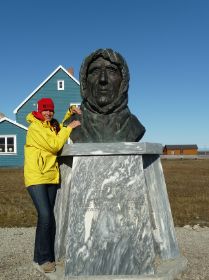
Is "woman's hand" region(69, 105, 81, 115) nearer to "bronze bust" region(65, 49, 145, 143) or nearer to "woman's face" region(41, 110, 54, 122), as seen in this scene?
"bronze bust" region(65, 49, 145, 143)

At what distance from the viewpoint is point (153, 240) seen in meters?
5.09

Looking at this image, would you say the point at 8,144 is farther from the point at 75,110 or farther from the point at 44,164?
the point at 44,164

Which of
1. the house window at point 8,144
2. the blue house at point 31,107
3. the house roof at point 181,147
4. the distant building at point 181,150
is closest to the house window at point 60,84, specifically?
the blue house at point 31,107

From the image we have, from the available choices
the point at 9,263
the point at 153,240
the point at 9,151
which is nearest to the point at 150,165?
A: the point at 153,240

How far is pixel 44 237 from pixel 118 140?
1.40 meters

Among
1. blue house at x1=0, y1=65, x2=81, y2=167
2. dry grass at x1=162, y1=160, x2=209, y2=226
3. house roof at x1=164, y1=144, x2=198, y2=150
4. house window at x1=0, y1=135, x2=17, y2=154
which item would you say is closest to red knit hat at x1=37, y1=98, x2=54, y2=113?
dry grass at x1=162, y1=160, x2=209, y2=226

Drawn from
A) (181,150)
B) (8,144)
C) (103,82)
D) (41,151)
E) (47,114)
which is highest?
(103,82)

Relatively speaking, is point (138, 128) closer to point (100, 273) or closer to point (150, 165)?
point (150, 165)

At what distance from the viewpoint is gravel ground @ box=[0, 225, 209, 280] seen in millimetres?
5039

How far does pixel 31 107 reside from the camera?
82.0ft

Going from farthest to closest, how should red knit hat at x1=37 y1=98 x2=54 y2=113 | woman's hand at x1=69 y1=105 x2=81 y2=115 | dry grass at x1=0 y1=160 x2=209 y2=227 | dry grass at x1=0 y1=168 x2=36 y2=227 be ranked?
dry grass at x1=0 y1=160 x2=209 y2=227, dry grass at x1=0 y1=168 x2=36 y2=227, woman's hand at x1=69 y1=105 x2=81 y2=115, red knit hat at x1=37 y1=98 x2=54 y2=113

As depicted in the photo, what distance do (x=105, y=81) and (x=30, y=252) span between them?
8.76ft

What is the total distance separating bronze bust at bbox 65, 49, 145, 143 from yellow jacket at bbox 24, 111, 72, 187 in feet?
2.17

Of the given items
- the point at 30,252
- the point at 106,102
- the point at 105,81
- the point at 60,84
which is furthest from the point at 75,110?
the point at 60,84
